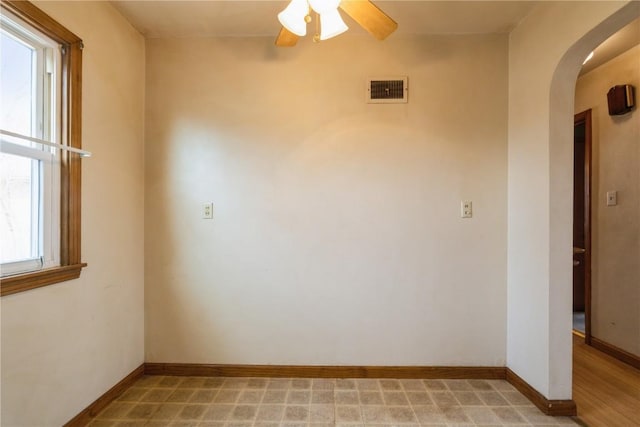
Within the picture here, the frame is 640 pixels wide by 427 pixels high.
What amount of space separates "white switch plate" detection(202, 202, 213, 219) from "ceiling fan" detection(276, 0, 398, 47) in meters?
1.28

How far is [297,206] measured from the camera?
2168 mm

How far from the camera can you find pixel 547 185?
1791 millimetres

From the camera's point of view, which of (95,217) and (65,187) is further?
(95,217)

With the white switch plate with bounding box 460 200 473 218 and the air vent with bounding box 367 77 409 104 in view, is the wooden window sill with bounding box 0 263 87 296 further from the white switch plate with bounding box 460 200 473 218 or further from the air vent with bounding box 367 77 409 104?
the white switch plate with bounding box 460 200 473 218

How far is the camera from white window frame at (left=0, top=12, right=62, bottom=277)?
146 cm

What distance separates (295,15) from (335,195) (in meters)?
1.13

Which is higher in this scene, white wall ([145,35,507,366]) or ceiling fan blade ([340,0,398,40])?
ceiling fan blade ([340,0,398,40])

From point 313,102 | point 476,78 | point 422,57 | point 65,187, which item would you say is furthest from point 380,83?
point 65,187

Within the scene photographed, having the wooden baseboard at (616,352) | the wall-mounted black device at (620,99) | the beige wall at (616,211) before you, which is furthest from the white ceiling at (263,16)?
the wooden baseboard at (616,352)

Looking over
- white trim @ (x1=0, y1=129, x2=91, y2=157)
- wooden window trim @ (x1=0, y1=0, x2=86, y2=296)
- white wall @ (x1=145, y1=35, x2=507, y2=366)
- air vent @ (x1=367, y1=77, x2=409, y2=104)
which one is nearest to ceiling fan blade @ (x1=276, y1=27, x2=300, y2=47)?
white wall @ (x1=145, y1=35, x2=507, y2=366)

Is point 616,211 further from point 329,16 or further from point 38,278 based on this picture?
point 38,278

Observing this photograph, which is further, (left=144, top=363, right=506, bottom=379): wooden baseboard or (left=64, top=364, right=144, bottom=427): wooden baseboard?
(left=144, top=363, right=506, bottom=379): wooden baseboard

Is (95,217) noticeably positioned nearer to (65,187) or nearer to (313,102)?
(65,187)

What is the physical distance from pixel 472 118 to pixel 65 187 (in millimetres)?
2552
